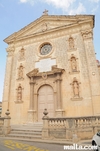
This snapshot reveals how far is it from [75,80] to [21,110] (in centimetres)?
608

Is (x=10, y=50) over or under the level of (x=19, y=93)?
over

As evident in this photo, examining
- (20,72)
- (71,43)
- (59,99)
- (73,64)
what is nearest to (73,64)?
(73,64)

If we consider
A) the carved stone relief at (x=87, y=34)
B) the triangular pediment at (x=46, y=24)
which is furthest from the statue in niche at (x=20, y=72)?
the carved stone relief at (x=87, y=34)

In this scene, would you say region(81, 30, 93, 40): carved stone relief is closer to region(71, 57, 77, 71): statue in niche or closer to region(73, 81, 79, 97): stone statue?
region(71, 57, 77, 71): statue in niche

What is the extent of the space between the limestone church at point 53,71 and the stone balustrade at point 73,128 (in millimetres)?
2822

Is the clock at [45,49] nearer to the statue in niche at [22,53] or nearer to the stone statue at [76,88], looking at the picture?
the statue in niche at [22,53]

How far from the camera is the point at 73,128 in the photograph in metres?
7.67

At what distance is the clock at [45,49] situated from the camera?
47.6 ft

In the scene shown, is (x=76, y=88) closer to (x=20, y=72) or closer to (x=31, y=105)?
(x=31, y=105)

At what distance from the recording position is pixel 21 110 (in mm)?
13234

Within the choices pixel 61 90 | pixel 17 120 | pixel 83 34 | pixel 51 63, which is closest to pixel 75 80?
pixel 61 90

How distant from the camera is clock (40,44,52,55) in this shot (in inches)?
571

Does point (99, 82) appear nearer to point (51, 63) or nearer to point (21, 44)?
point (51, 63)

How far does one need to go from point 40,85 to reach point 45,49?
417 centimetres
